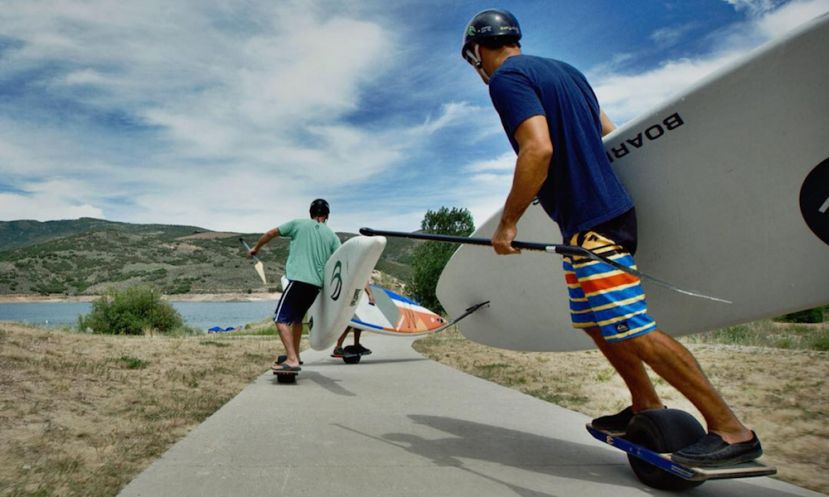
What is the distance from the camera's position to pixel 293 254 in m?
6.20

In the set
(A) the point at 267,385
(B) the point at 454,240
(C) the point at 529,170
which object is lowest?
(A) the point at 267,385

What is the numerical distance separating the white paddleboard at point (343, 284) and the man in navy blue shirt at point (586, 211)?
9.17 feet

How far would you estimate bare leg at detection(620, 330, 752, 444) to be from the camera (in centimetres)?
216

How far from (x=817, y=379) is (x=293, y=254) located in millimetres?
4923

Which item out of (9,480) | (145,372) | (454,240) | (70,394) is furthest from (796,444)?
(145,372)

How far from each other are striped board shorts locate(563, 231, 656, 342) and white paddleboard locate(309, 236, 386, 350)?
9.90 ft

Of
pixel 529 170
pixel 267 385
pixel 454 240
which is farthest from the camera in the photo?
pixel 267 385

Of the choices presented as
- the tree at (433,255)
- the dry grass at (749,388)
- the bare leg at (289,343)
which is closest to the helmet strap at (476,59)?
the dry grass at (749,388)

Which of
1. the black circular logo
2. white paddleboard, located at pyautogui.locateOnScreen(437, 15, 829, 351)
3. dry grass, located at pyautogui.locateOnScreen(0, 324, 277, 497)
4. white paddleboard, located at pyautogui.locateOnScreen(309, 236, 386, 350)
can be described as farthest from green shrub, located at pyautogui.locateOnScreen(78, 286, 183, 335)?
the black circular logo

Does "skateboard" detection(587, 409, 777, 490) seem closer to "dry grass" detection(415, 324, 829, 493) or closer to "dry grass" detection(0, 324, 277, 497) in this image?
"dry grass" detection(415, 324, 829, 493)

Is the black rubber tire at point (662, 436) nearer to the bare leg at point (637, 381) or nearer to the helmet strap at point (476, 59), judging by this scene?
the bare leg at point (637, 381)

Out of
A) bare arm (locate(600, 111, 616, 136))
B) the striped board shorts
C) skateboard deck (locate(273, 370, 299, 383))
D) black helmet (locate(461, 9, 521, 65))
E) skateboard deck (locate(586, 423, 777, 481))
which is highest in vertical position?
black helmet (locate(461, 9, 521, 65))

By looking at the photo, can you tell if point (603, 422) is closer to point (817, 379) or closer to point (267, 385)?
point (817, 379)

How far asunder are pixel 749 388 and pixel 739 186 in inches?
97.5
